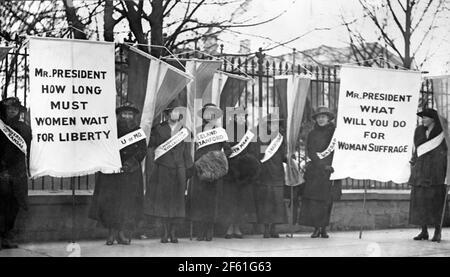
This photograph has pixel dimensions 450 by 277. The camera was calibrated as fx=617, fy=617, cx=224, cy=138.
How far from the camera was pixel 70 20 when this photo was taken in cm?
1027

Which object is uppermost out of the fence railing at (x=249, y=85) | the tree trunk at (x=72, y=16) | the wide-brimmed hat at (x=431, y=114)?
the tree trunk at (x=72, y=16)

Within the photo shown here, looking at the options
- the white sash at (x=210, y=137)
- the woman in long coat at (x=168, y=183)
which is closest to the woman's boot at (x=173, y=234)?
the woman in long coat at (x=168, y=183)

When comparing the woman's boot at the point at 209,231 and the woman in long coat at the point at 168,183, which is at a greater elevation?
the woman in long coat at the point at 168,183

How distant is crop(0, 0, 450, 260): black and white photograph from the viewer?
7125mm

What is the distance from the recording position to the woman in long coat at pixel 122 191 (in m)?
7.80

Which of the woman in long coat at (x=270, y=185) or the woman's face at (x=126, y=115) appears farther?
the woman in long coat at (x=270, y=185)

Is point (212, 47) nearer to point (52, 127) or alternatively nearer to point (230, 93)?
point (230, 93)

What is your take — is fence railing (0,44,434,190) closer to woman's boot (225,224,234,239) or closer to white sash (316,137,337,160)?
white sash (316,137,337,160)

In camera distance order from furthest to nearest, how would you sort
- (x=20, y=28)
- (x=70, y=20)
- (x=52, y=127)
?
(x=20, y=28) < (x=70, y=20) < (x=52, y=127)

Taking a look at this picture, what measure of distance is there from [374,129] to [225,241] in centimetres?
262

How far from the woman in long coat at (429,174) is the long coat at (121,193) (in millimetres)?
4360

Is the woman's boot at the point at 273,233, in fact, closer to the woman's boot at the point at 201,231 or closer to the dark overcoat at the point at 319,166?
the dark overcoat at the point at 319,166

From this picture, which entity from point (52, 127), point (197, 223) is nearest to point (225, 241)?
point (197, 223)
